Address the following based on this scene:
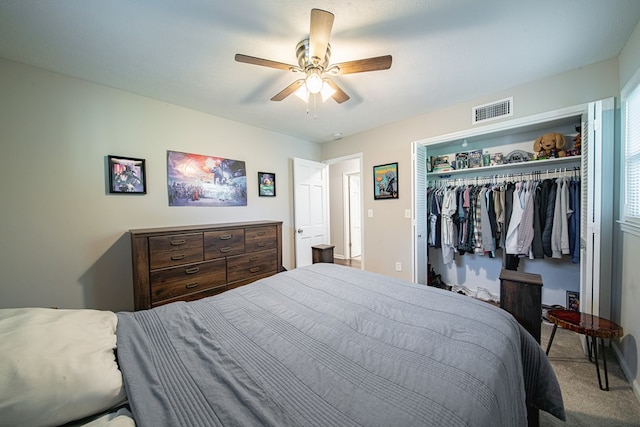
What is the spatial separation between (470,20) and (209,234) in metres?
2.74

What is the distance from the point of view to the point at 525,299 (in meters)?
1.28

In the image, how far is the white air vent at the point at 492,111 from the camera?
7.76ft

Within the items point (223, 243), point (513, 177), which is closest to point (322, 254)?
point (223, 243)

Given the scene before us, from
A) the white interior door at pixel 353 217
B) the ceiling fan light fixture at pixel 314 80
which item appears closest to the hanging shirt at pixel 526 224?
the ceiling fan light fixture at pixel 314 80

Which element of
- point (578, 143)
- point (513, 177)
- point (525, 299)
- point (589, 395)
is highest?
point (578, 143)

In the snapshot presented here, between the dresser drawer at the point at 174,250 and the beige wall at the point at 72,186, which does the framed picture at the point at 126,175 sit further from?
the dresser drawer at the point at 174,250

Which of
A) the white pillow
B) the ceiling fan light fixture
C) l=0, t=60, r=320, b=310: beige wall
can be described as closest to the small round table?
the ceiling fan light fixture

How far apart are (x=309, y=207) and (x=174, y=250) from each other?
2130 mm

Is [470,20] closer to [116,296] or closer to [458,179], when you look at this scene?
[458,179]

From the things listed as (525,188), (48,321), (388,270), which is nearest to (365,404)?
(48,321)

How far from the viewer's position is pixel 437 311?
1174 mm

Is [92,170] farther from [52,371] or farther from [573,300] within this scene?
[573,300]

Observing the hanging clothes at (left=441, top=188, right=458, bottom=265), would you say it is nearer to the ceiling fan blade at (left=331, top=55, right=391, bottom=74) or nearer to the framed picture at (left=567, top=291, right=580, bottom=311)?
the framed picture at (left=567, top=291, right=580, bottom=311)

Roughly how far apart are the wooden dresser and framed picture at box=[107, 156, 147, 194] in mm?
465
